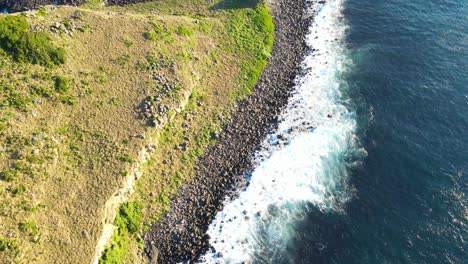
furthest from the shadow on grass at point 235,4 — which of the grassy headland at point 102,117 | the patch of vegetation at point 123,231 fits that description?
the patch of vegetation at point 123,231

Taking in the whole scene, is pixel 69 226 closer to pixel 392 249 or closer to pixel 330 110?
pixel 392 249

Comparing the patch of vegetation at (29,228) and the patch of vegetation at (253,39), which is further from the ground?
the patch of vegetation at (253,39)

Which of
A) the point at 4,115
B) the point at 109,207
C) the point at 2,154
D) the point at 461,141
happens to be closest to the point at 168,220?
the point at 109,207

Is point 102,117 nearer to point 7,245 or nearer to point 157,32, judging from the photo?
point 7,245

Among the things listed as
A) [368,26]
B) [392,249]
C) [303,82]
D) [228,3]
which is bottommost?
[392,249]

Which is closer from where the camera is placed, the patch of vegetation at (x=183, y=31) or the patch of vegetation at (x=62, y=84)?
the patch of vegetation at (x=62, y=84)

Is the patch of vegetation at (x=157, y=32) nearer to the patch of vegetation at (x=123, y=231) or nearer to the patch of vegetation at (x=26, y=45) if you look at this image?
the patch of vegetation at (x=26, y=45)

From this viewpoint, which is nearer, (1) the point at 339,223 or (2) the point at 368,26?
(1) the point at 339,223
